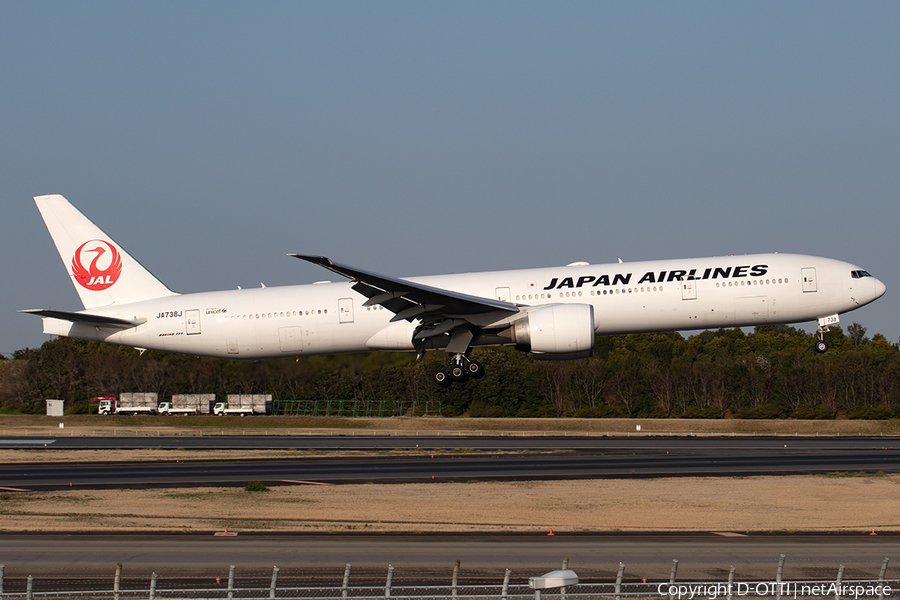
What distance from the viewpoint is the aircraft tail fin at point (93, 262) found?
42.7 meters

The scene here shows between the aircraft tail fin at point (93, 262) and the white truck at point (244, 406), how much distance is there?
2021 centimetres

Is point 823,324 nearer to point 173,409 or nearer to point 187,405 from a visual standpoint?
point 187,405

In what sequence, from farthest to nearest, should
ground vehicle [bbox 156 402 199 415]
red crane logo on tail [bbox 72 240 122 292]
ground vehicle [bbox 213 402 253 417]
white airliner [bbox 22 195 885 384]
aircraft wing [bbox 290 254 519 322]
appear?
ground vehicle [bbox 156 402 199 415], ground vehicle [bbox 213 402 253 417], red crane logo on tail [bbox 72 240 122 292], white airliner [bbox 22 195 885 384], aircraft wing [bbox 290 254 519 322]

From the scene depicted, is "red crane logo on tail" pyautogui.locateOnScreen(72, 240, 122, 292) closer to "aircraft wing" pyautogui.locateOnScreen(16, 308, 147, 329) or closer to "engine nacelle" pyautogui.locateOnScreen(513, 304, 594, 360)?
"aircraft wing" pyautogui.locateOnScreen(16, 308, 147, 329)

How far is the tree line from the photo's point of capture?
233ft

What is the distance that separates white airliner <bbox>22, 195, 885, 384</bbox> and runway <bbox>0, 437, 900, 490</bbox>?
483 cm

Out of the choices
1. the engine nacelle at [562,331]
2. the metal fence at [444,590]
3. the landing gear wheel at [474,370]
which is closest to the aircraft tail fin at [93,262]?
the landing gear wheel at [474,370]

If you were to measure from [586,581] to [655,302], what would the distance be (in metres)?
19.7

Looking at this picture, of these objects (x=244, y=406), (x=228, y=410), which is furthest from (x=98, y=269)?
(x=228, y=410)

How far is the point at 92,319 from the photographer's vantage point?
39.9 metres

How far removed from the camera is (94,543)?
72.8 feet

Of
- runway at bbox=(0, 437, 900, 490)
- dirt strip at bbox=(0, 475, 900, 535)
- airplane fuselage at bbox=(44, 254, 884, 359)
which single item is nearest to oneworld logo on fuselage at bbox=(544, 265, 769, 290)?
airplane fuselage at bbox=(44, 254, 884, 359)

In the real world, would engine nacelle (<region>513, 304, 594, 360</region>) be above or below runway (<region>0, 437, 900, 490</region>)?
above

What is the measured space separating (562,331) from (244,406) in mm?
36962
